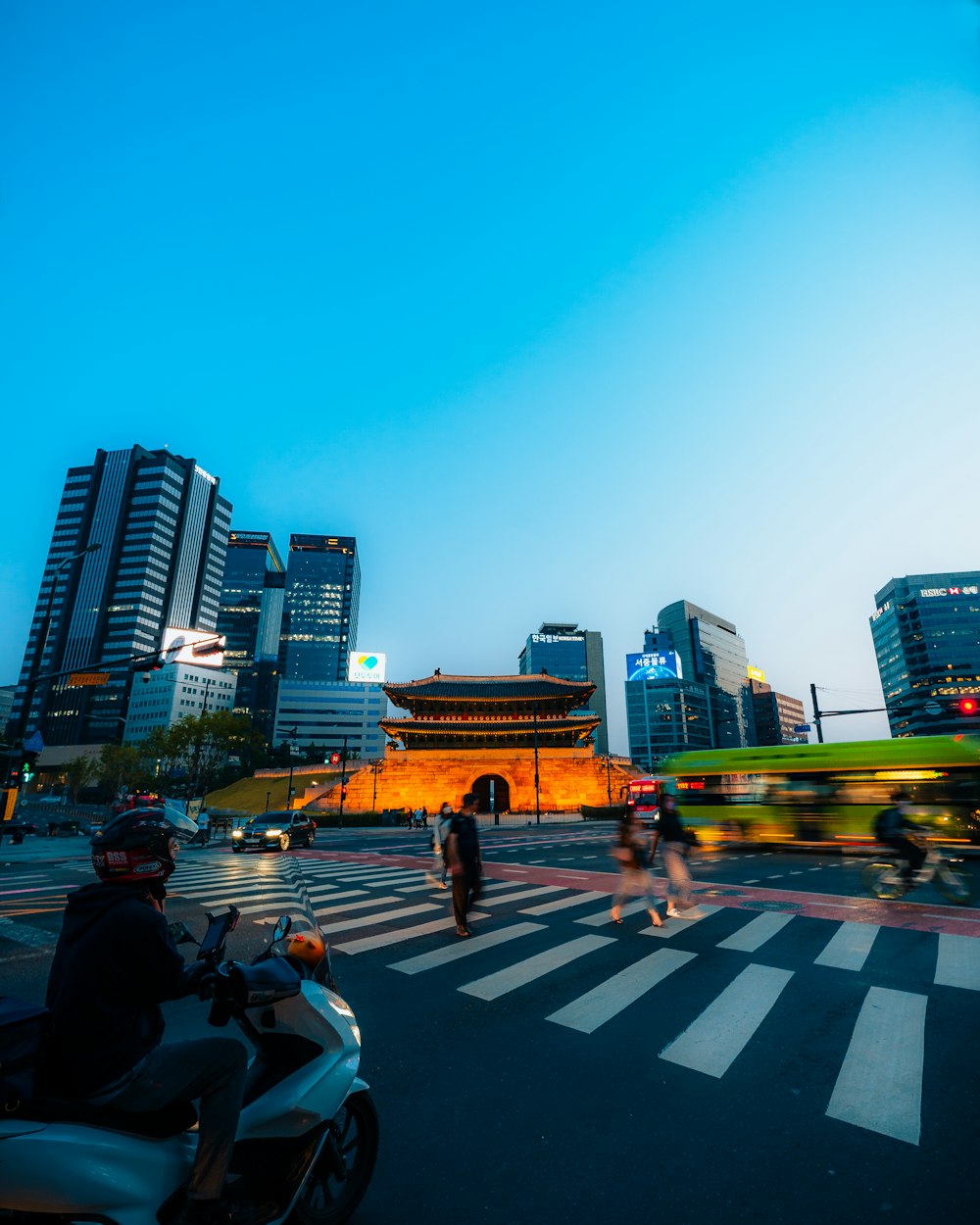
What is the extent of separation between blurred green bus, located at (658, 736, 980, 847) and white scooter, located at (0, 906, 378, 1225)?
17425mm

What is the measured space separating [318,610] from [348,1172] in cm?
18877

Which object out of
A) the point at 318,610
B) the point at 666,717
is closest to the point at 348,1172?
the point at 666,717

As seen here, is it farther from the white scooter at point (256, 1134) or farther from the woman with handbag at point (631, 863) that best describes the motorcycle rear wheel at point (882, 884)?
the white scooter at point (256, 1134)

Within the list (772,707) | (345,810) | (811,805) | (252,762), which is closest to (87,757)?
(252,762)

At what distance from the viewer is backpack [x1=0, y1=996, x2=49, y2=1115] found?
72.9 inches

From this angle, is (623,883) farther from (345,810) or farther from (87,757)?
(87,757)

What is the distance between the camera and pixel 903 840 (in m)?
10.4

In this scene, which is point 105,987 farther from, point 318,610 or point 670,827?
point 318,610

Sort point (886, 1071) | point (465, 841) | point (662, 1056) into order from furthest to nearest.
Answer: point (465, 841) → point (662, 1056) → point (886, 1071)

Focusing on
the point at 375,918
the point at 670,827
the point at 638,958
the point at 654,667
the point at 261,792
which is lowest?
the point at 375,918

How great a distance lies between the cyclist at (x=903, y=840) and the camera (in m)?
10.3

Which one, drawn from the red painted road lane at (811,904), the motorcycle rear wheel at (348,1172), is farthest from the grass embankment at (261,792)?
the motorcycle rear wheel at (348,1172)

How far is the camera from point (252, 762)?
94188mm

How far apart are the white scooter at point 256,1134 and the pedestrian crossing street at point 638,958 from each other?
277 centimetres
